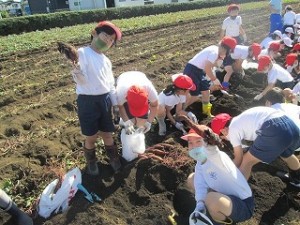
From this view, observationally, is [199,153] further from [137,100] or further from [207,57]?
[207,57]

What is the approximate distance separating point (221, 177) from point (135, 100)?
113 centimetres

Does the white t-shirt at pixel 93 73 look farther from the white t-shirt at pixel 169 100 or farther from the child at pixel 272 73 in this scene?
the child at pixel 272 73

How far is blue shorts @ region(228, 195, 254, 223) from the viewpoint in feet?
9.56

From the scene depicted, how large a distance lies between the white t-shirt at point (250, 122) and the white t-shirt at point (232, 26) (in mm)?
4942

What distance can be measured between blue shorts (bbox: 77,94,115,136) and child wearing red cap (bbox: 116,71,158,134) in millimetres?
177

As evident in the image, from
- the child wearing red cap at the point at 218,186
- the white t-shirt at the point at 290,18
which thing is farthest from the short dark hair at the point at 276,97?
the white t-shirt at the point at 290,18

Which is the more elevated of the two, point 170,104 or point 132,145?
point 170,104

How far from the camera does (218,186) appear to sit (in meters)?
3.05

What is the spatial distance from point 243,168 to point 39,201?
195cm

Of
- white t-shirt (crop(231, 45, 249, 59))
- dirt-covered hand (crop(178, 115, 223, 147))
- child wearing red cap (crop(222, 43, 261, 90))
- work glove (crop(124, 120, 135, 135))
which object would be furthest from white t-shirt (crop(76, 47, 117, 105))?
white t-shirt (crop(231, 45, 249, 59))

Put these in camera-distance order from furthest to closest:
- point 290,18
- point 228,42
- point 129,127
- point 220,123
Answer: point 290,18, point 228,42, point 129,127, point 220,123

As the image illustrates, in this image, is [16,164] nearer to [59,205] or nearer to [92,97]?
[59,205]

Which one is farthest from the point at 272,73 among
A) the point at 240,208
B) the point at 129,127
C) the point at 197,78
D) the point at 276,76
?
the point at 240,208

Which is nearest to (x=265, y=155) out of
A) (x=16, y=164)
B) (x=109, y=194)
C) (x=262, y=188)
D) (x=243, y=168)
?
(x=243, y=168)
